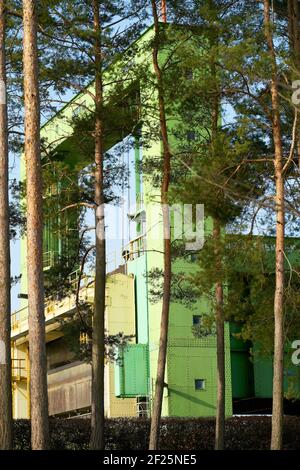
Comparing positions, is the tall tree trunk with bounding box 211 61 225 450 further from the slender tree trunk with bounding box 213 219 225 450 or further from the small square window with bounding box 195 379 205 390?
the small square window with bounding box 195 379 205 390

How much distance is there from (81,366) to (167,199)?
20.8 metres

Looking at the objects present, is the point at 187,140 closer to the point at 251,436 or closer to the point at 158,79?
the point at 158,79

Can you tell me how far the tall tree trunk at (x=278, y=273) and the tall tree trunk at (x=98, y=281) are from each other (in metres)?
3.97

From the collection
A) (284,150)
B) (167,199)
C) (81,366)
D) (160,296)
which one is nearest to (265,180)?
(284,150)

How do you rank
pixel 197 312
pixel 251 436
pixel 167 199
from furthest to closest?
pixel 197 312
pixel 251 436
pixel 167 199

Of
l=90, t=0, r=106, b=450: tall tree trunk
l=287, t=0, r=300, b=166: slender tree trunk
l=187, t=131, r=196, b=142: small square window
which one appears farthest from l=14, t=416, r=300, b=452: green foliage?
l=287, t=0, r=300, b=166: slender tree trunk

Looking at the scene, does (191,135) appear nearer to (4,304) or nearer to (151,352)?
(4,304)

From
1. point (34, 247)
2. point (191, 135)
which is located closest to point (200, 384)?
point (191, 135)

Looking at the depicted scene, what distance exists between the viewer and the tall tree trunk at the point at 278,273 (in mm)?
18703

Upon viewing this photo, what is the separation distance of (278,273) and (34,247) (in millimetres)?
5744

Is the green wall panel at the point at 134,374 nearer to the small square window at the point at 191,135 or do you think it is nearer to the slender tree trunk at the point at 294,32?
the small square window at the point at 191,135

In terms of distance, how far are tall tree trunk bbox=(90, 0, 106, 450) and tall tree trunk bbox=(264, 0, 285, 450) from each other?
3.97m

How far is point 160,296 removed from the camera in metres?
24.4

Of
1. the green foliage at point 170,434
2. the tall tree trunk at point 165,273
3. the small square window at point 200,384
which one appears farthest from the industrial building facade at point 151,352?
the tall tree trunk at point 165,273
